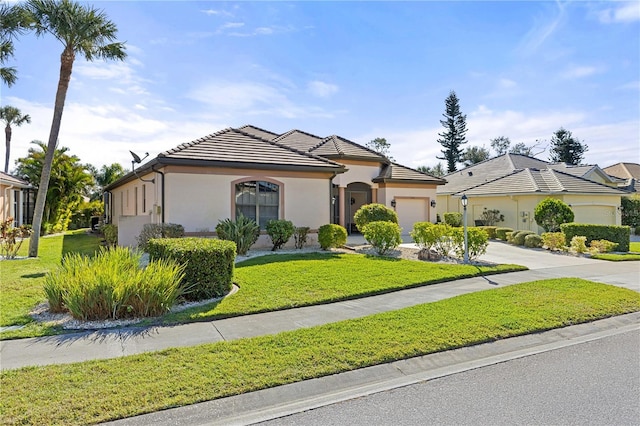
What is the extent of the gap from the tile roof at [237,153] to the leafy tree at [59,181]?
1674 centimetres

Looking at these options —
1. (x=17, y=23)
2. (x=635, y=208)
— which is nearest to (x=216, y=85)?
(x=17, y=23)

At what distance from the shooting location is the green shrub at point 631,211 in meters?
25.2

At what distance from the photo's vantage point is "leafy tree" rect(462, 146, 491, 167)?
58037mm

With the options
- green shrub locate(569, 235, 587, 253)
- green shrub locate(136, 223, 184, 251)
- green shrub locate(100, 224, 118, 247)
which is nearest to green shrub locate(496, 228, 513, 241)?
green shrub locate(569, 235, 587, 253)

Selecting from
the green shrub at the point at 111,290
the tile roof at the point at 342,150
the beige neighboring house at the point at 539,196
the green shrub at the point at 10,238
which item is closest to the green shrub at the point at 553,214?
the beige neighboring house at the point at 539,196

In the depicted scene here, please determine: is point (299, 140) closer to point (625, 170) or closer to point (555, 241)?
point (555, 241)

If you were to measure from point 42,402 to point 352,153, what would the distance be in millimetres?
19082

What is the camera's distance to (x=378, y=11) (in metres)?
10.8

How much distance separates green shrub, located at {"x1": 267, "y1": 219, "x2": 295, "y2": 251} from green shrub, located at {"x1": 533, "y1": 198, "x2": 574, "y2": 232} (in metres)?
13.5

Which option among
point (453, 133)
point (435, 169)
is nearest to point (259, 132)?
point (453, 133)

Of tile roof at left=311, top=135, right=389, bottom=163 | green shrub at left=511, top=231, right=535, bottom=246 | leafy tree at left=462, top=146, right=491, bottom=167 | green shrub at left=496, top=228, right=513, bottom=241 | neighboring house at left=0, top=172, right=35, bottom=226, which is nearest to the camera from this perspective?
green shrub at left=511, top=231, right=535, bottom=246

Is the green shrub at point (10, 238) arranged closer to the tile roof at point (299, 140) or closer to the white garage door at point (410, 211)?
the tile roof at point (299, 140)

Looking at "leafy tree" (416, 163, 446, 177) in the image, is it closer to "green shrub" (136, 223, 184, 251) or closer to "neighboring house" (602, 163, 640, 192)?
"neighboring house" (602, 163, 640, 192)

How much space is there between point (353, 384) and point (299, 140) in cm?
1968
